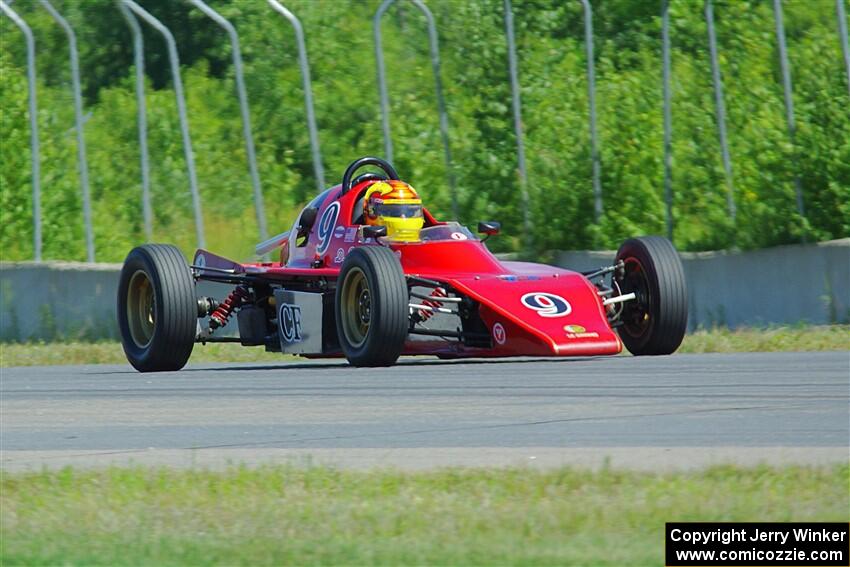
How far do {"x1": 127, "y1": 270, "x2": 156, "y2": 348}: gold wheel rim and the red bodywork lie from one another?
0.94 m

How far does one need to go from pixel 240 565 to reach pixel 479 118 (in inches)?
731

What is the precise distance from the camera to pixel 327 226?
15773 millimetres

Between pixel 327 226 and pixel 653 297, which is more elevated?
pixel 327 226

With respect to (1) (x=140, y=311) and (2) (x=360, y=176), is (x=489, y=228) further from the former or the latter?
(1) (x=140, y=311)

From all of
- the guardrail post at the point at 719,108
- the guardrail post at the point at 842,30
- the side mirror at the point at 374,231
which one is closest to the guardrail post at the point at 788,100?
the guardrail post at the point at 842,30

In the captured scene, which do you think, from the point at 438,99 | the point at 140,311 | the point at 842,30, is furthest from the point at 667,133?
the point at 140,311

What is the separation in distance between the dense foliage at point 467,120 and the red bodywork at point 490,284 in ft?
18.0

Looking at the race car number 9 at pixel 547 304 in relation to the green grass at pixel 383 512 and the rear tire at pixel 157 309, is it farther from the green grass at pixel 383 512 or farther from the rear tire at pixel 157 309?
the green grass at pixel 383 512

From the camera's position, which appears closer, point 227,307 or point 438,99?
point 227,307

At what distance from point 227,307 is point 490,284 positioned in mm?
3393

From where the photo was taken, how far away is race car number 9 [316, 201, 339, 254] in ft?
51.5

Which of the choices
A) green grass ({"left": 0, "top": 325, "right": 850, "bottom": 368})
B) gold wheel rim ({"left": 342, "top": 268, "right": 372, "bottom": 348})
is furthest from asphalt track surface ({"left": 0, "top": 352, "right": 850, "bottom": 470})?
green grass ({"left": 0, "top": 325, "right": 850, "bottom": 368})

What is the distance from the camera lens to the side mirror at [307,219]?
1616 centimetres

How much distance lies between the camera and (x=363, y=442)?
915 centimetres
